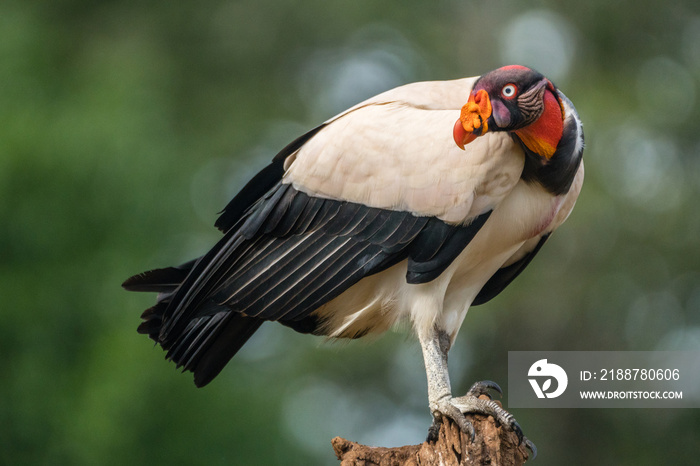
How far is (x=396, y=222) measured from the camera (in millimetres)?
3996

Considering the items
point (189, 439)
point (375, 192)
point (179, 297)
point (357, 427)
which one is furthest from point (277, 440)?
point (375, 192)

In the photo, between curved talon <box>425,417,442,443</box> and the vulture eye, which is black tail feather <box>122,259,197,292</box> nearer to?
curved talon <box>425,417,442,443</box>

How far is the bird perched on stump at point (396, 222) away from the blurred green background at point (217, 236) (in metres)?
4.72

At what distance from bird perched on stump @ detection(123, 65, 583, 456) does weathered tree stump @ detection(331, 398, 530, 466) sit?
0.16 feet

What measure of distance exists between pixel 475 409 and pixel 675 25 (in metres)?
9.68

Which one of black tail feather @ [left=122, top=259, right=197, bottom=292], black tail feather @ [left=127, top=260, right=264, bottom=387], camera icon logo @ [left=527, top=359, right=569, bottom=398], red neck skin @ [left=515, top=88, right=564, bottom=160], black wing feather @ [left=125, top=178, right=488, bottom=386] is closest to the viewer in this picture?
red neck skin @ [left=515, top=88, right=564, bottom=160]

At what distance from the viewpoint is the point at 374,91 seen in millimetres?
A: 12086

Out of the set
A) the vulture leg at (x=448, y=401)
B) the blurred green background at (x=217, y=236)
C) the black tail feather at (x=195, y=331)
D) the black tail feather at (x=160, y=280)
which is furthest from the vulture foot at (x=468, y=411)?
the blurred green background at (x=217, y=236)

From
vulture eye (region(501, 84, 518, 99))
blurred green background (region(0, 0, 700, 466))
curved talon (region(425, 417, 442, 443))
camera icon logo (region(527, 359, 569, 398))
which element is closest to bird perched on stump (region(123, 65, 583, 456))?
vulture eye (region(501, 84, 518, 99))

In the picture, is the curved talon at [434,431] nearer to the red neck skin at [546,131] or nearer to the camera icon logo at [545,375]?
the red neck skin at [546,131]

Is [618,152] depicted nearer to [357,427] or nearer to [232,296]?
[357,427]

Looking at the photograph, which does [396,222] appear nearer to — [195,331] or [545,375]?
[195,331]

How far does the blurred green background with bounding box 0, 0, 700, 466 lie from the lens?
9242mm

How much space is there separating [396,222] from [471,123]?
0.61 meters
